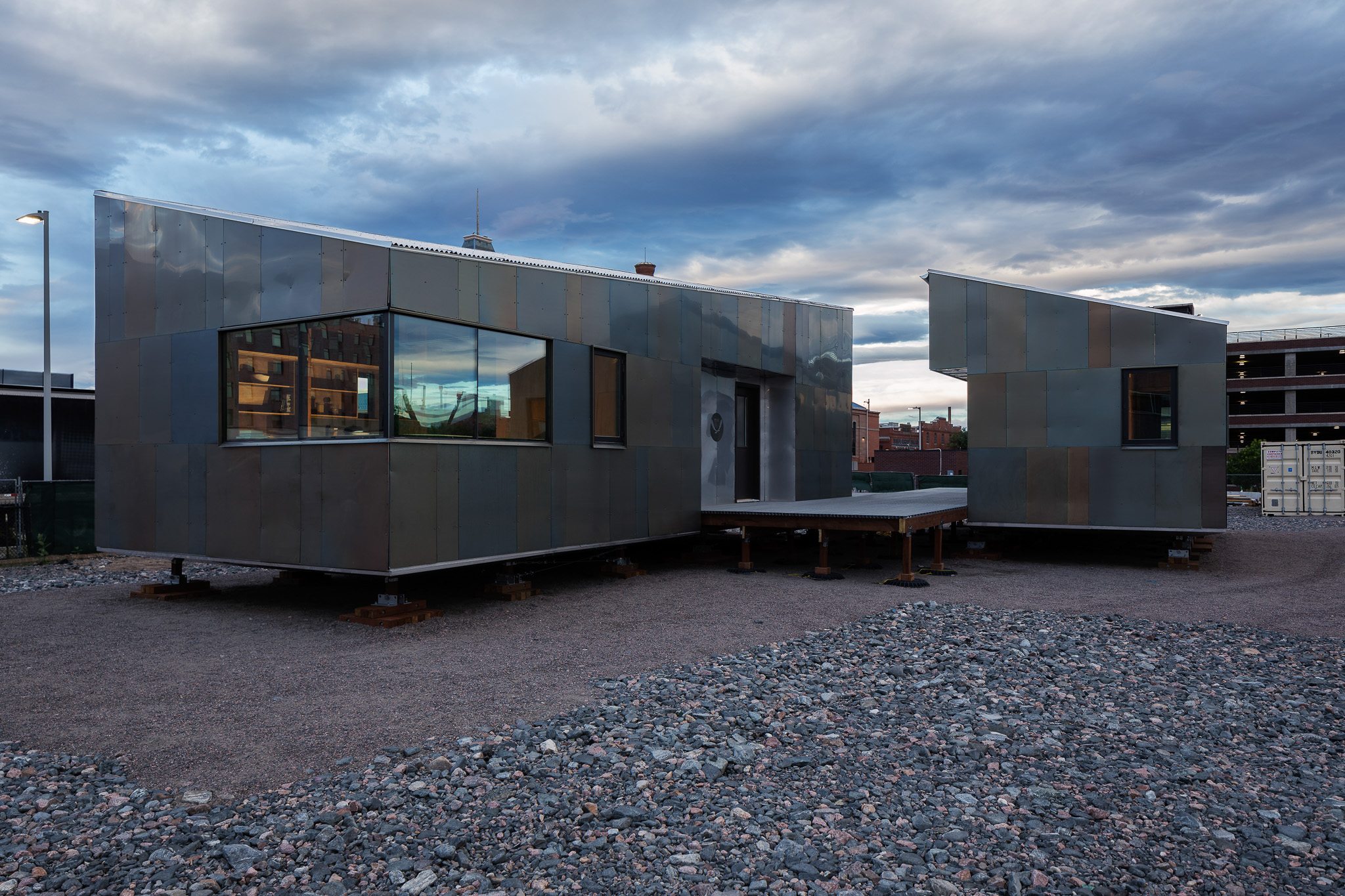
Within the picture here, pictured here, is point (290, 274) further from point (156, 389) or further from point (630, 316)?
point (630, 316)

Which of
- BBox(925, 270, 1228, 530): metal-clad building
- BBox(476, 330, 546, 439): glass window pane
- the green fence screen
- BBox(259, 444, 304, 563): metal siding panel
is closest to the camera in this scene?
BBox(259, 444, 304, 563): metal siding panel

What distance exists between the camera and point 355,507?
789cm

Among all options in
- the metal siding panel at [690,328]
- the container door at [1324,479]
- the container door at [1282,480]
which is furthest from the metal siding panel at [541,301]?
the container door at [1324,479]

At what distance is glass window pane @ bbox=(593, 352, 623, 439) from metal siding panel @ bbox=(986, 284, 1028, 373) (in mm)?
5939

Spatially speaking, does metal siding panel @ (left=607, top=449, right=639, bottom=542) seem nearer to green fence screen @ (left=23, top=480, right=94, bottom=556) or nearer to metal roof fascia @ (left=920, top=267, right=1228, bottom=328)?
metal roof fascia @ (left=920, top=267, right=1228, bottom=328)

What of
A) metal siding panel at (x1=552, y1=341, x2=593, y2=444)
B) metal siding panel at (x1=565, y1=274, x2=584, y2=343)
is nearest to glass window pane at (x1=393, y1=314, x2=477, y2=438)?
metal siding panel at (x1=552, y1=341, x2=593, y2=444)

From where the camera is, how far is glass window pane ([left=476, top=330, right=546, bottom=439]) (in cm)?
874

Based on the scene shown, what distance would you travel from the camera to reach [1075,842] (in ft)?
11.4

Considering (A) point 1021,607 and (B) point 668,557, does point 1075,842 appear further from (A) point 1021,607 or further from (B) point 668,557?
(B) point 668,557

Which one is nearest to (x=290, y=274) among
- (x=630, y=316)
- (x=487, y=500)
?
(x=487, y=500)

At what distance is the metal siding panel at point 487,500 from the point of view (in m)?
8.43

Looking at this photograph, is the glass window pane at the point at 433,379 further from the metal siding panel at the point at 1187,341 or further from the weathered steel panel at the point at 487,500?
the metal siding panel at the point at 1187,341

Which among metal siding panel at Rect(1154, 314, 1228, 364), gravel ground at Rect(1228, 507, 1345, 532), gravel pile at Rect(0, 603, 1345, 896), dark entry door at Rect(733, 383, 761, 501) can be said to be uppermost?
metal siding panel at Rect(1154, 314, 1228, 364)

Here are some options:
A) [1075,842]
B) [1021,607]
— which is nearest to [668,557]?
[1021,607]
